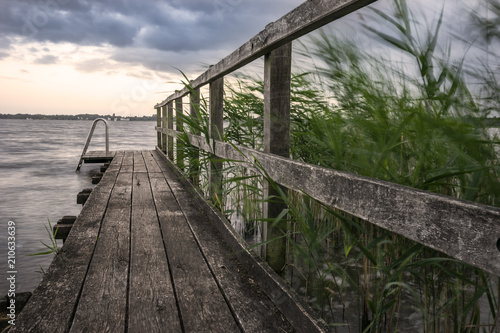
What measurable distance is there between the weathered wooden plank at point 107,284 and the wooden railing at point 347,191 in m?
0.75

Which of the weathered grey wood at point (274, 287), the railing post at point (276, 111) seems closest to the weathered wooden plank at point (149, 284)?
the weathered grey wood at point (274, 287)

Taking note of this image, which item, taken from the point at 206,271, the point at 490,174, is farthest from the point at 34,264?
the point at 490,174

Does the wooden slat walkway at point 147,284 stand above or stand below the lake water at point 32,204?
above

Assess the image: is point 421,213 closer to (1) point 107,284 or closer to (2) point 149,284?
(2) point 149,284

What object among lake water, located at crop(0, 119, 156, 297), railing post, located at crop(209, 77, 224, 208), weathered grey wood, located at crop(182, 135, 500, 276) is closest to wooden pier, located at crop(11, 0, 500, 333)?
weathered grey wood, located at crop(182, 135, 500, 276)

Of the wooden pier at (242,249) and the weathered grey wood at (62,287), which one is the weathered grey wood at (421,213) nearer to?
the wooden pier at (242,249)

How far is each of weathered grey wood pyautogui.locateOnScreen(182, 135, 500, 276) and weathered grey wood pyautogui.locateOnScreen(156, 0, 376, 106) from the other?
19.6 inches

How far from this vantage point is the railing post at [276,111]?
181 centimetres

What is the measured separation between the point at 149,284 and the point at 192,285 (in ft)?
0.66

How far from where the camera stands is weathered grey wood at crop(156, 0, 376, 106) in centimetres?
117

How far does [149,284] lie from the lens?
5.87 ft

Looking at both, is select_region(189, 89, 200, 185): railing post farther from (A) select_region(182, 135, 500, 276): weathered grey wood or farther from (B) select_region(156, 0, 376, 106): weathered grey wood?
(A) select_region(182, 135, 500, 276): weathered grey wood

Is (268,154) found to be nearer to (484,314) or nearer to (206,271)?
(206,271)

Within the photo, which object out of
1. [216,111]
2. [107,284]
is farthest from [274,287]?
[216,111]
